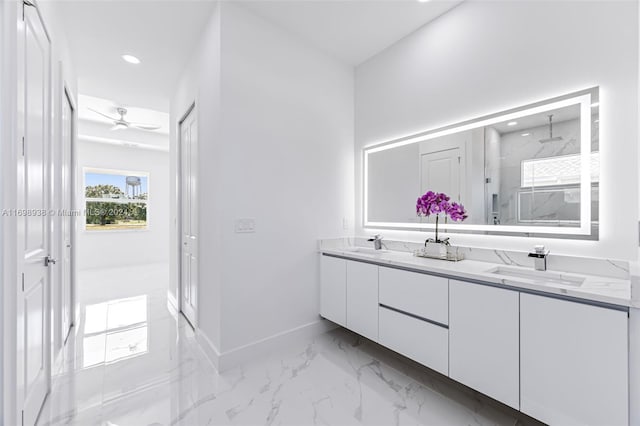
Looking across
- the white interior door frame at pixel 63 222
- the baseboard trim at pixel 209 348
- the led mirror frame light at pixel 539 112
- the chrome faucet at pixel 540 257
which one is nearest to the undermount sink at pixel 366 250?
the led mirror frame light at pixel 539 112

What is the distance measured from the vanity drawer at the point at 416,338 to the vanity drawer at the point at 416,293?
0.19ft

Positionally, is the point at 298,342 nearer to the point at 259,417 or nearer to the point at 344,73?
the point at 259,417

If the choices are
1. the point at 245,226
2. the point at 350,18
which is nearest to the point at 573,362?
the point at 245,226

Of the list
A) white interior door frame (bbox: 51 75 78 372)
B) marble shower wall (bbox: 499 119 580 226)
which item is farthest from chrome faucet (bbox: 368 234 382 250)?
white interior door frame (bbox: 51 75 78 372)

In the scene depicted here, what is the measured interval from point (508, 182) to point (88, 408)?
10.2 ft

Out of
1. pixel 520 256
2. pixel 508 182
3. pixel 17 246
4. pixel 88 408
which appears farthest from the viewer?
pixel 508 182

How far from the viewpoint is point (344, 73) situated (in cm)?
301

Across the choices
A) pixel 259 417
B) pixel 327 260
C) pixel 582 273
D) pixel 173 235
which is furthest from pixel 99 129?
pixel 582 273

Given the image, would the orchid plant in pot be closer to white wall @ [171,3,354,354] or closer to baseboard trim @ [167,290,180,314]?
white wall @ [171,3,354,354]

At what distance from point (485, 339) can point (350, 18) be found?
101 inches

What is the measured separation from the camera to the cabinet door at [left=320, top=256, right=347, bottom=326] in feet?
8.04

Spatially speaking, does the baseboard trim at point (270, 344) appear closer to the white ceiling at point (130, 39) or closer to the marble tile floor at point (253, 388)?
the marble tile floor at point (253, 388)

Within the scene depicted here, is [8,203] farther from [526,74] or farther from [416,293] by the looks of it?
[526,74]

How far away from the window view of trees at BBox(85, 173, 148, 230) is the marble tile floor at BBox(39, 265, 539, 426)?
4071 millimetres
